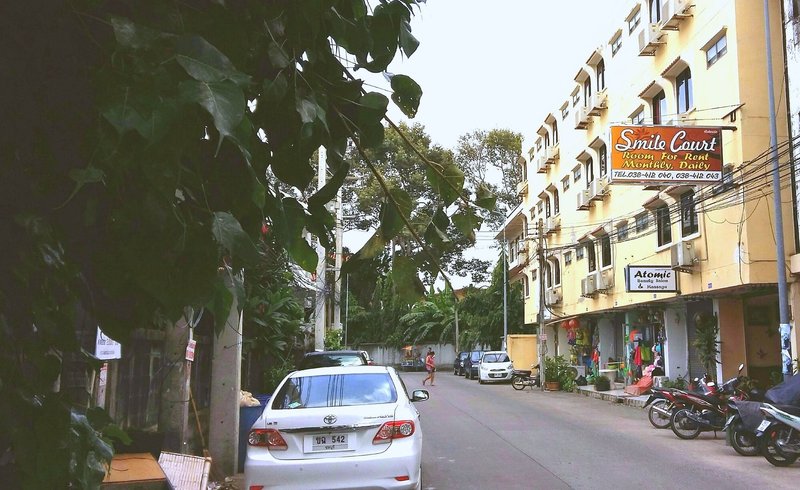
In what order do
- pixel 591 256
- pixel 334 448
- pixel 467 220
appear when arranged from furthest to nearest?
pixel 591 256 < pixel 334 448 < pixel 467 220

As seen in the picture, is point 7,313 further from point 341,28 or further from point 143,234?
point 341,28

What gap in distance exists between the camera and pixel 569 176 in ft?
107

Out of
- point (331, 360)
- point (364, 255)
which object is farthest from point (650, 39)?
point (364, 255)

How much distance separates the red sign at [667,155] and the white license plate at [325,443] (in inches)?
495

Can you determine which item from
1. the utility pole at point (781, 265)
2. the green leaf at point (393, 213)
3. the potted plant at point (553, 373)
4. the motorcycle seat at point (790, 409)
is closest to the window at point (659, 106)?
the utility pole at point (781, 265)

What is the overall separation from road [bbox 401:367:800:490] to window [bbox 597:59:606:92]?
15.1m

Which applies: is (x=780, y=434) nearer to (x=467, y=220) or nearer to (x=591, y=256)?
(x=467, y=220)

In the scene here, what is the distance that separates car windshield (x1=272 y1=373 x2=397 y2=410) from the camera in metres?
7.04

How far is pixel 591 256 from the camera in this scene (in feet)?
97.0

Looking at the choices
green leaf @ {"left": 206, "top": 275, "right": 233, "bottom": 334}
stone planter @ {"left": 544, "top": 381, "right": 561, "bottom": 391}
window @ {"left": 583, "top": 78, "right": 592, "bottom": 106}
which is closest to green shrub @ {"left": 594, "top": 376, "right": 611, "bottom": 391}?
stone planter @ {"left": 544, "top": 381, "right": 561, "bottom": 391}

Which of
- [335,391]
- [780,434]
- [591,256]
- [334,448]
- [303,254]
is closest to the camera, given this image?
[303,254]

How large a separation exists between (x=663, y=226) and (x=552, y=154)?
13.7 metres

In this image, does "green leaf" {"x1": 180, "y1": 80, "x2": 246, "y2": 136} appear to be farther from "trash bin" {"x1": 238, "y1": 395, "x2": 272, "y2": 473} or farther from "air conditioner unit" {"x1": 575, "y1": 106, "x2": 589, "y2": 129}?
"air conditioner unit" {"x1": 575, "y1": 106, "x2": 589, "y2": 129}

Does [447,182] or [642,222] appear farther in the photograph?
[642,222]
